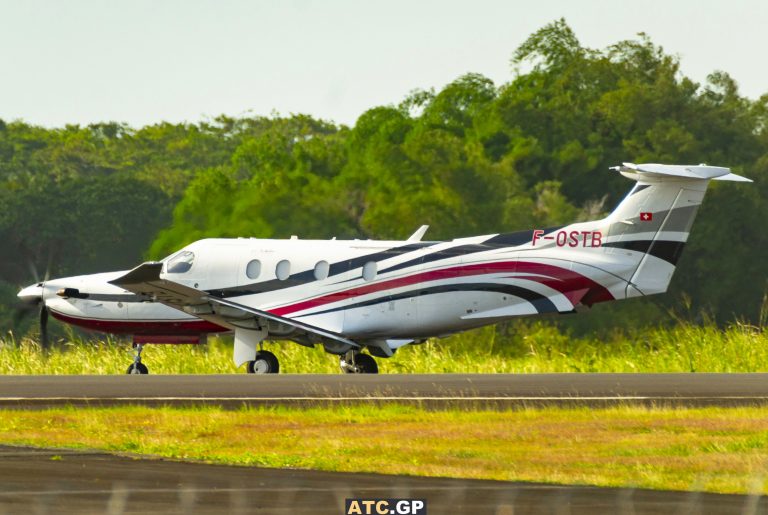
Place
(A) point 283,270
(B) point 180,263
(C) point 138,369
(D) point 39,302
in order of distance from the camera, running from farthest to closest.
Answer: (D) point 39,302
(C) point 138,369
(B) point 180,263
(A) point 283,270

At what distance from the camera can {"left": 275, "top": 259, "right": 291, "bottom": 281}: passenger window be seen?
34747mm

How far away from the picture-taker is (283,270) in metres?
34.8

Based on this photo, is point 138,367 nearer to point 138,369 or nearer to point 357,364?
point 138,369

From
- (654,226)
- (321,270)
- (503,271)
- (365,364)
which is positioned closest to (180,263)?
(321,270)

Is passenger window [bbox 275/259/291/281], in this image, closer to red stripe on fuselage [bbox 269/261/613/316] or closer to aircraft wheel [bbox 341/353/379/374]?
red stripe on fuselage [bbox 269/261/613/316]

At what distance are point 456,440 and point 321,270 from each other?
55.8ft

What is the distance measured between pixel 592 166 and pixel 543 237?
136 ft

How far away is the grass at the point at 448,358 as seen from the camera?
115ft

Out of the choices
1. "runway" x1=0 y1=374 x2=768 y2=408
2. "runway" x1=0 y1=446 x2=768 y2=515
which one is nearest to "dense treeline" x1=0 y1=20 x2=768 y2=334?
"runway" x1=0 y1=374 x2=768 y2=408

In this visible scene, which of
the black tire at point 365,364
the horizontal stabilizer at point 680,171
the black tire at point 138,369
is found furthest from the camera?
the black tire at point 138,369

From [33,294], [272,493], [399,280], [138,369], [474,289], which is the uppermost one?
[399,280]

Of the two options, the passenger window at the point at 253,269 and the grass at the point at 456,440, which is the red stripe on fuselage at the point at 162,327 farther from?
the grass at the point at 456,440

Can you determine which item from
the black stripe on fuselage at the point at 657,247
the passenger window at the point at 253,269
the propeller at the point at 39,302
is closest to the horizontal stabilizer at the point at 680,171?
the black stripe on fuselage at the point at 657,247

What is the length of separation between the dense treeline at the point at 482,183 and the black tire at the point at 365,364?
23.9 meters
